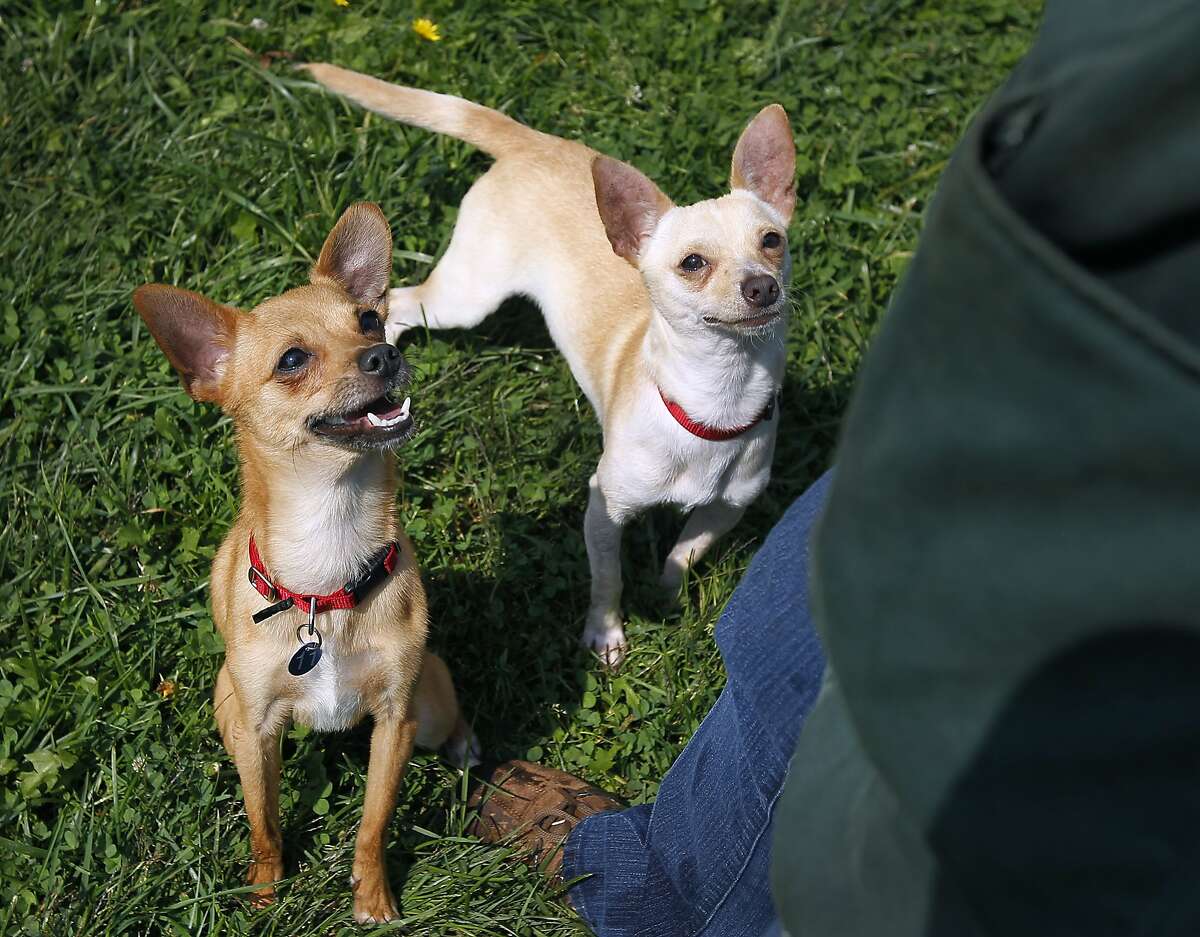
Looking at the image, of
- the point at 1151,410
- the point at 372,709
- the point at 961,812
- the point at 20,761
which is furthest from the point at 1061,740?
the point at 20,761

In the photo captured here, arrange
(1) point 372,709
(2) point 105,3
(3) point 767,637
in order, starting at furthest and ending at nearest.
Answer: (2) point 105,3 < (1) point 372,709 < (3) point 767,637

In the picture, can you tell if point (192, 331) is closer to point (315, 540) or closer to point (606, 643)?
Result: point (315, 540)

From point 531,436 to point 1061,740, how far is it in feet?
10.1

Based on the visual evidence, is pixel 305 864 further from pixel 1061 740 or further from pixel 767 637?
pixel 1061 740

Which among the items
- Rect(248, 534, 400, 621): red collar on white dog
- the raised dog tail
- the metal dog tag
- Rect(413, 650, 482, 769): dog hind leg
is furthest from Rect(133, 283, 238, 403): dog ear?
the raised dog tail

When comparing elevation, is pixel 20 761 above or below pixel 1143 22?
below

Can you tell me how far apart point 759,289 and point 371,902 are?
5.87 feet

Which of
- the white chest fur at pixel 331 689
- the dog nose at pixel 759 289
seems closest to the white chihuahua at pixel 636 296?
the dog nose at pixel 759 289

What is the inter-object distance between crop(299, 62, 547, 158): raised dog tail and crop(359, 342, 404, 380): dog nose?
170 centimetres

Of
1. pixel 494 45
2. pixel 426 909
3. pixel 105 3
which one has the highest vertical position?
pixel 494 45

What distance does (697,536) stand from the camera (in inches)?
139

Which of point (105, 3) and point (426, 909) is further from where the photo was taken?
point (105, 3)

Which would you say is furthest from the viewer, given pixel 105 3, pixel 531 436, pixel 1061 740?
pixel 105 3

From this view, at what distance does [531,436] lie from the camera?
3.90 metres
